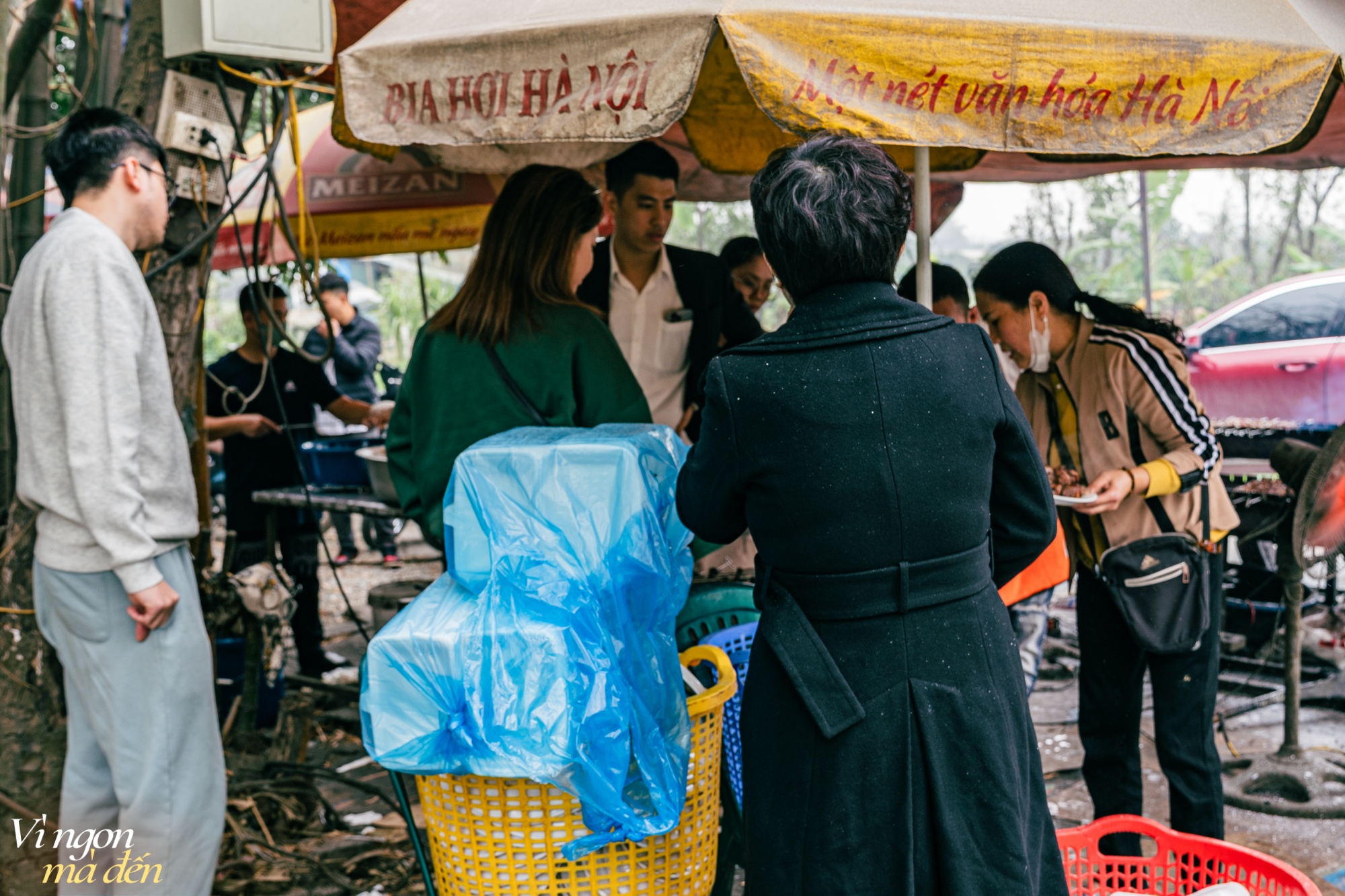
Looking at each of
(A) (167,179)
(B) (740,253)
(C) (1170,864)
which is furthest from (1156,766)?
(A) (167,179)

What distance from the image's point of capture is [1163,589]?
297 centimetres

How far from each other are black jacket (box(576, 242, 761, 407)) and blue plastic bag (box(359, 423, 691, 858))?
61.7 inches

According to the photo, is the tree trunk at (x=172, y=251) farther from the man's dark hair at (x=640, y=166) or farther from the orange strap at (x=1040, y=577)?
the orange strap at (x=1040, y=577)

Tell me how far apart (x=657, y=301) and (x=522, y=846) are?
86.9 inches

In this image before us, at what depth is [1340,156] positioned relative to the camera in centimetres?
470

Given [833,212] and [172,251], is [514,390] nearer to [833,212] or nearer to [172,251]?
[833,212]

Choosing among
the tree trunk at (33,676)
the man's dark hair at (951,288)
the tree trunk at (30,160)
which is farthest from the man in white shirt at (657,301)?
the tree trunk at (30,160)

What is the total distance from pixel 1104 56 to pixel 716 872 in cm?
217

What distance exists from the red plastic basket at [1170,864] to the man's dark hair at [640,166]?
96.4 inches

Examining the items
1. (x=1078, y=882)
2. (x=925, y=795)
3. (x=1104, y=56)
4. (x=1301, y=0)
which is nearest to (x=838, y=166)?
(x=1104, y=56)

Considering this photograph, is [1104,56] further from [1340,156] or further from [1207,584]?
[1340,156]

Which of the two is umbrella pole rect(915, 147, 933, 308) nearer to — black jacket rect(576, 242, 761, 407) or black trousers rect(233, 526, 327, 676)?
black jacket rect(576, 242, 761, 407)

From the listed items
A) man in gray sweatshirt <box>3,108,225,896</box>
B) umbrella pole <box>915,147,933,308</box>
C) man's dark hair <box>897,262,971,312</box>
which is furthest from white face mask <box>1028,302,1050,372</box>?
man in gray sweatshirt <box>3,108,225,896</box>

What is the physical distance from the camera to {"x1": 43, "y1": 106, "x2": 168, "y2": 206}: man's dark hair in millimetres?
2738
